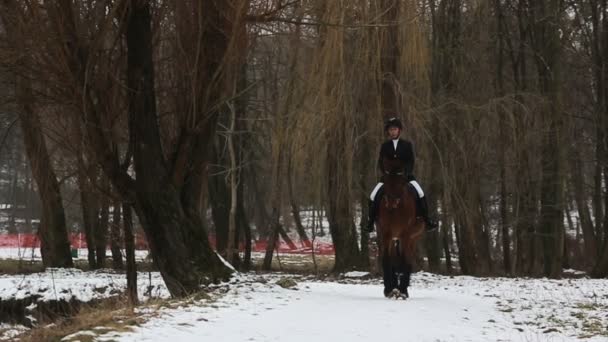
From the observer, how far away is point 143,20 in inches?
367

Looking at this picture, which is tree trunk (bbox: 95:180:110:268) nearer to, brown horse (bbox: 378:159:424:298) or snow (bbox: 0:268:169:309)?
snow (bbox: 0:268:169:309)

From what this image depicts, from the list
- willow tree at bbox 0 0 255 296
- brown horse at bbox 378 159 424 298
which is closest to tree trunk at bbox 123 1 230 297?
willow tree at bbox 0 0 255 296

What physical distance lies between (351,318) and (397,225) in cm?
217

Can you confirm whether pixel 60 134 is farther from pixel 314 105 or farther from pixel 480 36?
pixel 480 36

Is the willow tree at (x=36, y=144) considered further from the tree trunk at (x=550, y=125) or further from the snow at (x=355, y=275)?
the tree trunk at (x=550, y=125)

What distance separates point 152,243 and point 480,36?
1326cm

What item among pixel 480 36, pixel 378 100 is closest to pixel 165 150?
pixel 378 100

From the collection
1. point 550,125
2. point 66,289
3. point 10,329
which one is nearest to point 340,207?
point 66,289

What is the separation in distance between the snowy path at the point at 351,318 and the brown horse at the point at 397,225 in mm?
297

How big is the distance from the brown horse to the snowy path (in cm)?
30

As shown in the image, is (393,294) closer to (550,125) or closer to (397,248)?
(397,248)

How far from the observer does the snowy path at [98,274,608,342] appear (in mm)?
5484

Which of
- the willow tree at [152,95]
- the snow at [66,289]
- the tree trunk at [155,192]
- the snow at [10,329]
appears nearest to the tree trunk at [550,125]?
the snow at [66,289]

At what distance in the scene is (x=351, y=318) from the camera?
21.9ft
